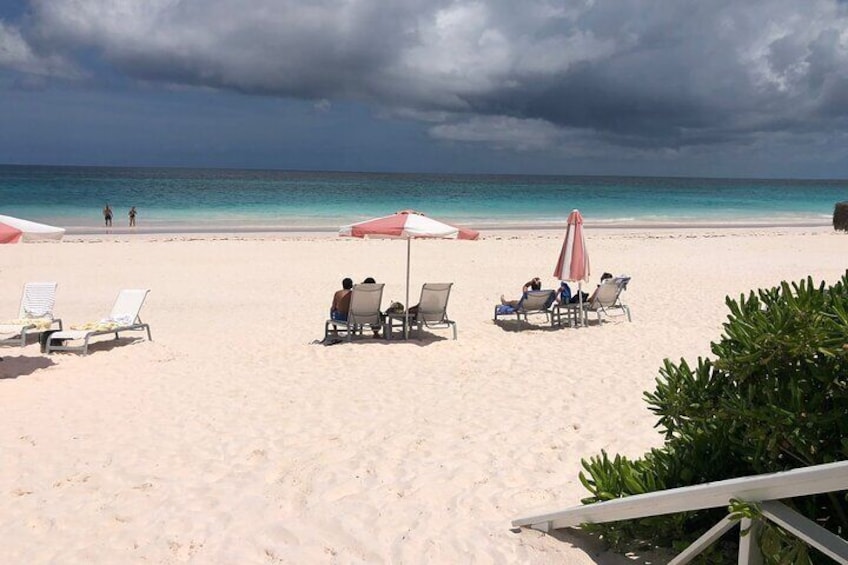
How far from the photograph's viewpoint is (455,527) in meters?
4.02

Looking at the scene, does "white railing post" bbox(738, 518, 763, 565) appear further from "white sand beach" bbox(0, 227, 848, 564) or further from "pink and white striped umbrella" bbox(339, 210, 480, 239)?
"pink and white striped umbrella" bbox(339, 210, 480, 239)

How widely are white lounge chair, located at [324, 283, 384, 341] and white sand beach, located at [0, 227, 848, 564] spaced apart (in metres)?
0.39

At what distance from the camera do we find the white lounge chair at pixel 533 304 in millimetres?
10438

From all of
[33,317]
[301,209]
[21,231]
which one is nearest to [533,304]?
[21,231]

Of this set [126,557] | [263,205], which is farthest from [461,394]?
[263,205]

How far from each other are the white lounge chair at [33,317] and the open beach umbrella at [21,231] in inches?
49.4

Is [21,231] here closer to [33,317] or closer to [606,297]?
[33,317]

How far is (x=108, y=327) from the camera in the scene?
9.38 m

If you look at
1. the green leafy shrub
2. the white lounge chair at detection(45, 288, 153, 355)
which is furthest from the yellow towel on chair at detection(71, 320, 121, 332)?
the green leafy shrub

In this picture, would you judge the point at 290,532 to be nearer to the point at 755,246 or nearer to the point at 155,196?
the point at 755,246

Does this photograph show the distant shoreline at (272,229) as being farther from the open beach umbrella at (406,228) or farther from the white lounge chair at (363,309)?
the white lounge chair at (363,309)

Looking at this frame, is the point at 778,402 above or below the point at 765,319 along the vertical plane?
below

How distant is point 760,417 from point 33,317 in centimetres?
980

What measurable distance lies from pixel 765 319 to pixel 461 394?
4.18 metres
